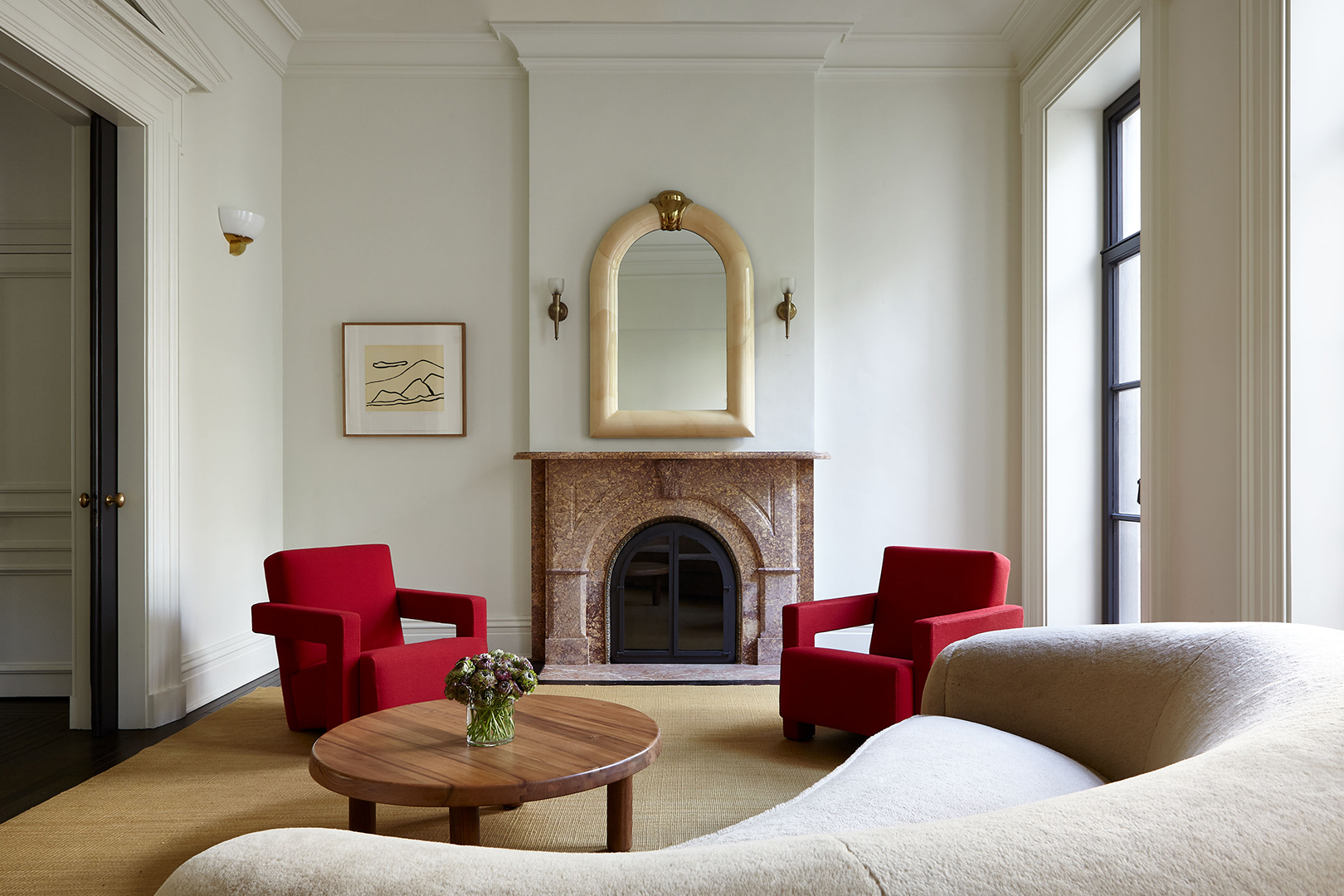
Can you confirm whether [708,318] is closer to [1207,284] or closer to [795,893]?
[1207,284]

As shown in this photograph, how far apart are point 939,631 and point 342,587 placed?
8.35 ft

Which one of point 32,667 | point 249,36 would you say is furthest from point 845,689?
point 249,36

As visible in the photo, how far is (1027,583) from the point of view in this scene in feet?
16.7

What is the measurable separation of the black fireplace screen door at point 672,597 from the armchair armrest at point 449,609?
142cm

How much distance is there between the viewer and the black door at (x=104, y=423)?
12.2 feet

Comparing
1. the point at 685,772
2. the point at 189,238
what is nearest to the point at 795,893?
the point at 685,772

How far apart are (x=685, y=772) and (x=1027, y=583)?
2840 millimetres

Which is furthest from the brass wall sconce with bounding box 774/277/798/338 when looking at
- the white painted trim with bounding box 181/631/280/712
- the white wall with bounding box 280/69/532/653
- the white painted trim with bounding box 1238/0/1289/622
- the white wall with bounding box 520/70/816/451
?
the white painted trim with bounding box 181/631/280/712

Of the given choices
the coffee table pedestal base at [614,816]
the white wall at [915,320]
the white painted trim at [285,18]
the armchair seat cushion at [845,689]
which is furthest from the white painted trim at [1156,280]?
the white painted trim at [285,18]

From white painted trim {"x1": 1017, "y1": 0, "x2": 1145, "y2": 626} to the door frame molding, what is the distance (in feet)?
14.6

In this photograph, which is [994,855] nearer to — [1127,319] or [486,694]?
[486,694]

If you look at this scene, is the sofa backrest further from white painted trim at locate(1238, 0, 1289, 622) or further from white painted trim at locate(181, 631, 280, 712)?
white painted trim at locate(181, 631, 280, 712)

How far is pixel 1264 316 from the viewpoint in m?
2.94

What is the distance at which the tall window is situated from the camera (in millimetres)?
4582
